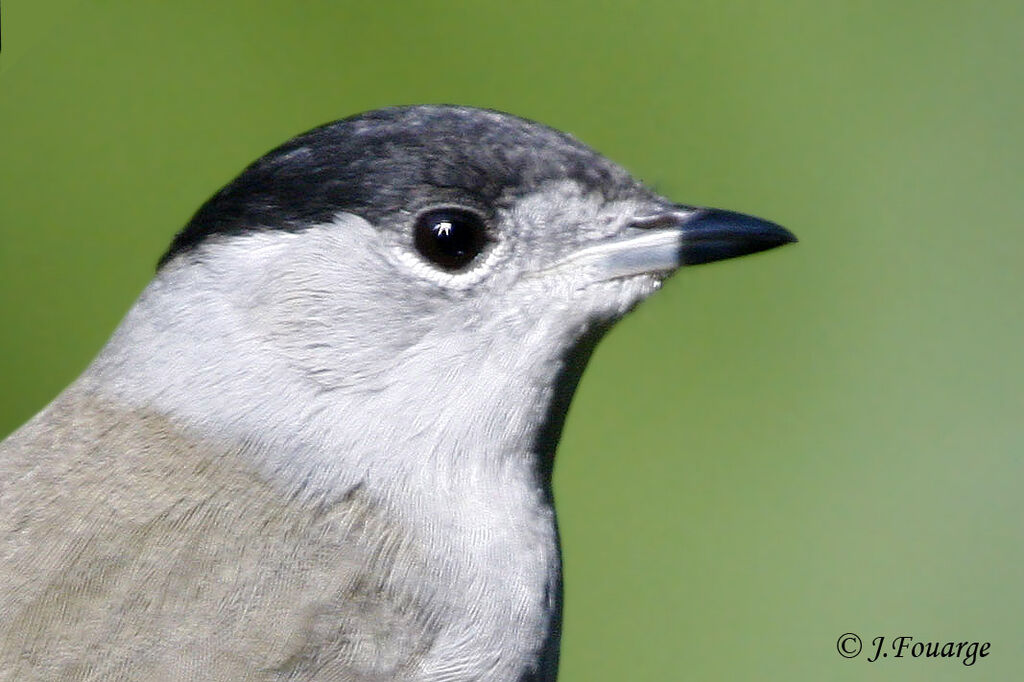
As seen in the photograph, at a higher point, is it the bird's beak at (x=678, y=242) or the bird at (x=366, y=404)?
the bird's beak at (x=678, y=242)

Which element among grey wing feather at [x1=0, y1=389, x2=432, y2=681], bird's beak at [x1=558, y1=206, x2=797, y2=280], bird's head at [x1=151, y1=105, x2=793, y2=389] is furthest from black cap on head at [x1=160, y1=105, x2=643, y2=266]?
grey wing feather at [x1=0, y1=389, x2=432, y2=681]

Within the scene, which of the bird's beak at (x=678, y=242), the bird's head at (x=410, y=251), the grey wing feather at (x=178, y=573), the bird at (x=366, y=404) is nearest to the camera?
the grey wing feather at (x=178, y=573)

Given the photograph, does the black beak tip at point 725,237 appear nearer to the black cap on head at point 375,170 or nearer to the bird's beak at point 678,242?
the bird's beak at point 678,242

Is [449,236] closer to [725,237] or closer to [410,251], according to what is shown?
[410,251]

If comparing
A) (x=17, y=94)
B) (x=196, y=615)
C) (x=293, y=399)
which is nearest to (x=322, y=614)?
(x=196, y=615)

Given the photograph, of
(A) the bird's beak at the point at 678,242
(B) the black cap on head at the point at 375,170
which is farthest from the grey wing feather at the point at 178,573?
(A) the bird's beak at the point at 678,242

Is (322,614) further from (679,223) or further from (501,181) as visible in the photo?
(679,223)
